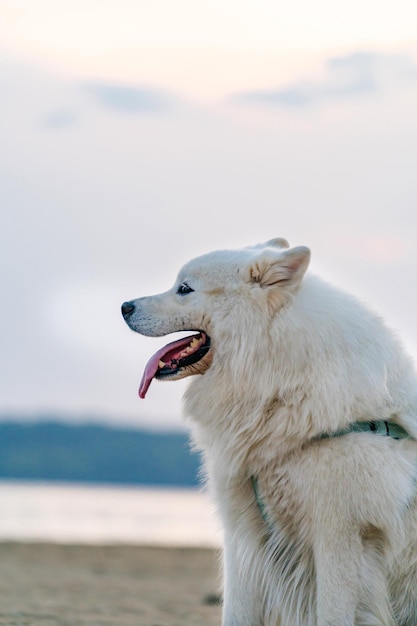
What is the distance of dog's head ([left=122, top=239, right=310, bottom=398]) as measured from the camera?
554 cm

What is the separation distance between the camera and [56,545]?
17.6 m

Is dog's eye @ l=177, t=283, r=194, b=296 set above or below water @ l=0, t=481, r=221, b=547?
above

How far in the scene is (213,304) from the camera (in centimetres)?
569

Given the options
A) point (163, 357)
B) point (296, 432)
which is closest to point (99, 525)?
point (163, 357)

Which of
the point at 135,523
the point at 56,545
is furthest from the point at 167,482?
the point at 56,545

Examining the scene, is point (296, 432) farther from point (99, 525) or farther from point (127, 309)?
point (99, 525)

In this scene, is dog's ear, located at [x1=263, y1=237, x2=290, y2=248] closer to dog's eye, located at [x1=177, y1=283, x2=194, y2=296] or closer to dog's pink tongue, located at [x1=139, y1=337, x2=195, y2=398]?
dog's eye, located at [x1=177, y1=283, x2=194, y2=296]

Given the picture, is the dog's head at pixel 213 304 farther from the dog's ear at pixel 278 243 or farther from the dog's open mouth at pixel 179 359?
the dog's ear at pixel 278 243

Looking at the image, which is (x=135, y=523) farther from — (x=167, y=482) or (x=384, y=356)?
(x=167, y=482)

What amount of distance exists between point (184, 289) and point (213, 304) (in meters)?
0.23

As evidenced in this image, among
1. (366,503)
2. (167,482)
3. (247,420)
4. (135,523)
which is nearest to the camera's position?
(366,503)

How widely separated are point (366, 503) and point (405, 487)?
0.81 feet

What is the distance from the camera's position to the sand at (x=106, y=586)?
876 cm

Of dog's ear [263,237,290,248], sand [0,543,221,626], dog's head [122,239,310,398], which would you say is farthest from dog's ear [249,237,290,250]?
sand [0,543,221,626]
